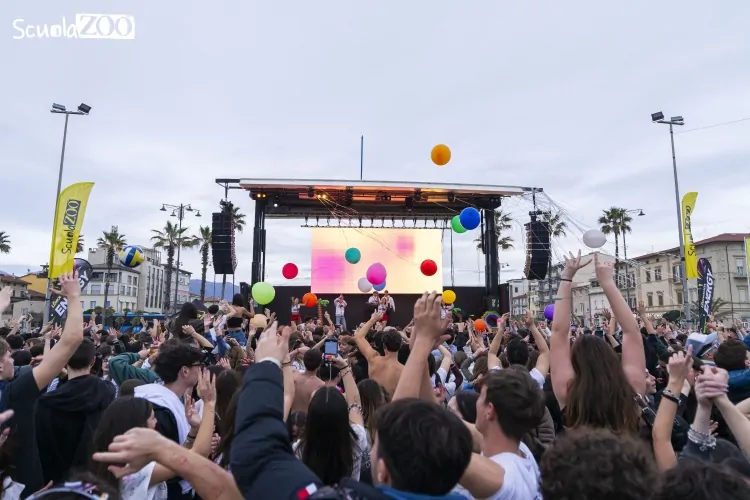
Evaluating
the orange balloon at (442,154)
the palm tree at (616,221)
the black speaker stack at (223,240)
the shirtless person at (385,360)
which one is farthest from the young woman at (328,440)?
the palm tree at (616,221)

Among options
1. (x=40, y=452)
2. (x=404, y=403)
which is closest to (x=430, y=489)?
(x=404, y=403)

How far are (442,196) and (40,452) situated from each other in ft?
53.7

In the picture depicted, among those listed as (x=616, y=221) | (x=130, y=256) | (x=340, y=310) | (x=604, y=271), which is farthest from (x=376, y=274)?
(x=616, y=221)

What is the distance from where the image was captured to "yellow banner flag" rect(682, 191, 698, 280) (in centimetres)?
1614

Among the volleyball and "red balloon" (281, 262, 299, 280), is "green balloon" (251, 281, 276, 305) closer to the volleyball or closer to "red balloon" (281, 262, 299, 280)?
the volleyball

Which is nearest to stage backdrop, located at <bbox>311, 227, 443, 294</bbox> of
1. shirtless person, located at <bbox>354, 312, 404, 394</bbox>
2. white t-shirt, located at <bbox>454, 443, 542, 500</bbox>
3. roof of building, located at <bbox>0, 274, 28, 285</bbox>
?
shirtless person, located at <bbox>354, 312, 404, 394</bbox>

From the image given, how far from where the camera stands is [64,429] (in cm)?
287

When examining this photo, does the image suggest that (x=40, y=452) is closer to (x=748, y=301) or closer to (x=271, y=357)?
(x=271, y=357)

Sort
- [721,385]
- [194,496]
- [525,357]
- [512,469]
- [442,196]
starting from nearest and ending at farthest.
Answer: [512,469] < [721,385] < [194,496] < [525,357] < [442,196]

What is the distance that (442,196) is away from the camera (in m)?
18.2

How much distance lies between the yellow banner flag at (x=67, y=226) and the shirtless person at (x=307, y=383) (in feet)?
37.5

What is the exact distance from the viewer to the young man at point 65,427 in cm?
284

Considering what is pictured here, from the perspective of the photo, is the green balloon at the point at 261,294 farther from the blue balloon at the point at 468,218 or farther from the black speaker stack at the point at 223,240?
the blue balloon at the point at 468,218

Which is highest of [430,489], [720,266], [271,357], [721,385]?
[720,266]
